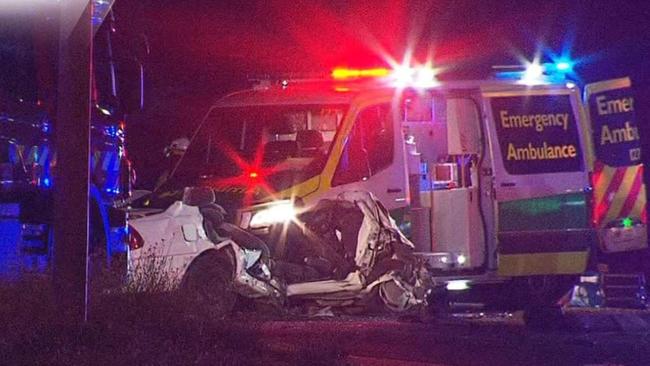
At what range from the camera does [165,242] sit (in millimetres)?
9672

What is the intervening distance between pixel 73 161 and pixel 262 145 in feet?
10.5

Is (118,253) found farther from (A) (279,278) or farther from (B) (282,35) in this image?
(B) (282,35)

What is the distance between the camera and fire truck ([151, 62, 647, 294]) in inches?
409

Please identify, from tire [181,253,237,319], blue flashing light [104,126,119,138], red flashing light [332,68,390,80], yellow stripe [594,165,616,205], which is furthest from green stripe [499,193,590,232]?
blue flashing light [104,126,119,138]

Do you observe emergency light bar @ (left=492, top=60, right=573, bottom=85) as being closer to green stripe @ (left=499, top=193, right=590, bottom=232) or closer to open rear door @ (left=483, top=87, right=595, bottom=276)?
open rear door @ (left=483, top=87, right=595, bottom=276)

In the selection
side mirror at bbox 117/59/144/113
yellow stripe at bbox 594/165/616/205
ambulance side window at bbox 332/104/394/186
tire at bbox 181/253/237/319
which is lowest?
tire at bbox 181/253/237/319

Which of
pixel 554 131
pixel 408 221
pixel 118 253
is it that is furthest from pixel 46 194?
pixel 554 131

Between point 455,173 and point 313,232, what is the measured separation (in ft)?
5.93

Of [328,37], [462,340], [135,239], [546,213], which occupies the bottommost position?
[462,340]

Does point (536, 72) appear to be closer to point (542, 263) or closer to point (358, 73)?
point (358, 73)

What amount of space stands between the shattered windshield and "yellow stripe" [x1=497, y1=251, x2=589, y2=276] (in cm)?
202

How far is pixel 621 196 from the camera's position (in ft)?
35.6

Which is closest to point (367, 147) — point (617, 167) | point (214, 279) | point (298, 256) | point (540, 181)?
point (298, 256)

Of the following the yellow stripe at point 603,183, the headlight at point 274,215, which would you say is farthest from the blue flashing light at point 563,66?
the headlight at point 274,215
